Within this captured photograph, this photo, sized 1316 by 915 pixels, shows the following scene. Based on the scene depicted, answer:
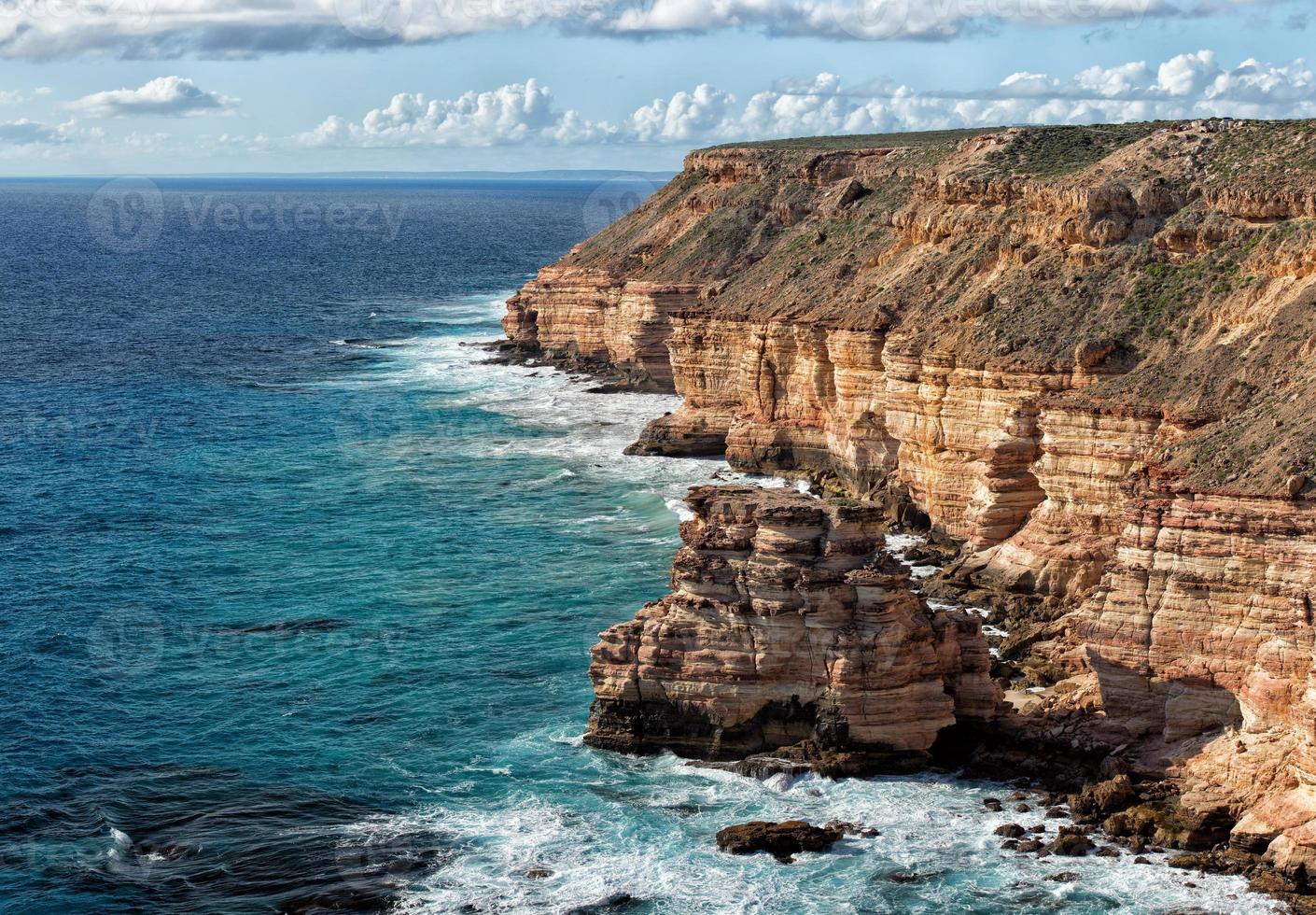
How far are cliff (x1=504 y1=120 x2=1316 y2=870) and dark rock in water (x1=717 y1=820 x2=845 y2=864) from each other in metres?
4.63

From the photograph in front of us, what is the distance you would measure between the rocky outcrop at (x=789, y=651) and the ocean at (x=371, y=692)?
Answer: 1.43m

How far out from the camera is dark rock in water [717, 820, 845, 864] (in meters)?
42.0

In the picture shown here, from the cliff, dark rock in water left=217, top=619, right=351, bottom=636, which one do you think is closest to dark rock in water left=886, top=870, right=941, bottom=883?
the cliff

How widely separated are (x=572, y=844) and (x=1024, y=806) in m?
11.8

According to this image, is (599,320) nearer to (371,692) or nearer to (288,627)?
(288,627)

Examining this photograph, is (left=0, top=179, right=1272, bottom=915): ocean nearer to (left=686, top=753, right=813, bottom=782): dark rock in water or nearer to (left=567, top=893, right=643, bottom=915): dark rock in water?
(left=567, top=893, right=643, bottom=915): dark rock in water

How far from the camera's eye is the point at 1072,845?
41.2 metres

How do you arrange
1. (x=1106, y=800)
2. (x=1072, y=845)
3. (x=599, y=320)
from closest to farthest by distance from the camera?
(x=1072, y=845), (x=1106, y=800), (x=599, y=320)

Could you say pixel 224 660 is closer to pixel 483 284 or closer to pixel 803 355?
pixel 803 355

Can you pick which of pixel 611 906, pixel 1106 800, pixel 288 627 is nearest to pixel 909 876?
pixel 1106 800

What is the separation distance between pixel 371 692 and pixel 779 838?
17.4 meters

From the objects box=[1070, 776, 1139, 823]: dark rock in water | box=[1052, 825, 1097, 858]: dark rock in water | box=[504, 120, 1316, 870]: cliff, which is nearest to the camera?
box=[1052, 825, 1097, 858]: dark rock in water

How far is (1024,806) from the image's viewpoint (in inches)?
1726

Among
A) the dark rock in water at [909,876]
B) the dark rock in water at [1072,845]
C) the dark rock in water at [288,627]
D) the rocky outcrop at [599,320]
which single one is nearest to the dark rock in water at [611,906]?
the dark rock in water at [909,876]
